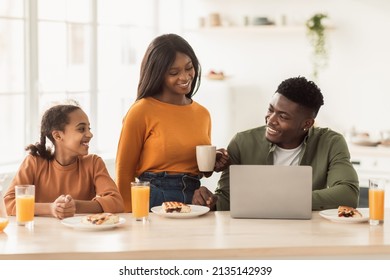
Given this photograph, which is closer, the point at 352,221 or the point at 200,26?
the point at 352,221

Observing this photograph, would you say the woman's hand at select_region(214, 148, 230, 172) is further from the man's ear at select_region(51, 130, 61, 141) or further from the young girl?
the man's ear at select_region(51, 130, 61, 141)

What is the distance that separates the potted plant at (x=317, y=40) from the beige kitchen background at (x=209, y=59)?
0.15ft

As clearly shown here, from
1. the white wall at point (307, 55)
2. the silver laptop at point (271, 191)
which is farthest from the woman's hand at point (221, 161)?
the white wall at point (307, 55)

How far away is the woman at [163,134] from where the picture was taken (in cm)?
293

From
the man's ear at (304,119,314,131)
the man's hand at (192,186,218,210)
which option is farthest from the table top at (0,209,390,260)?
the man's ear at (304,119,314,131)

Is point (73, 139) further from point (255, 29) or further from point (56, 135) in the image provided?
point (255, 29)

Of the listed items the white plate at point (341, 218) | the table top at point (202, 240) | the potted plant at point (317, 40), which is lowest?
the table top at point (202, 240)

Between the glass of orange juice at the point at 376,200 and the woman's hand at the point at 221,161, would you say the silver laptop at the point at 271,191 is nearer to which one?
the glass of orange juice at the point at 376,200

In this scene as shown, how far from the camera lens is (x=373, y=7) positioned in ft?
17.7

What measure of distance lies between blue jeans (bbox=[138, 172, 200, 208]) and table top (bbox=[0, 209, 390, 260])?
1.56 feet
